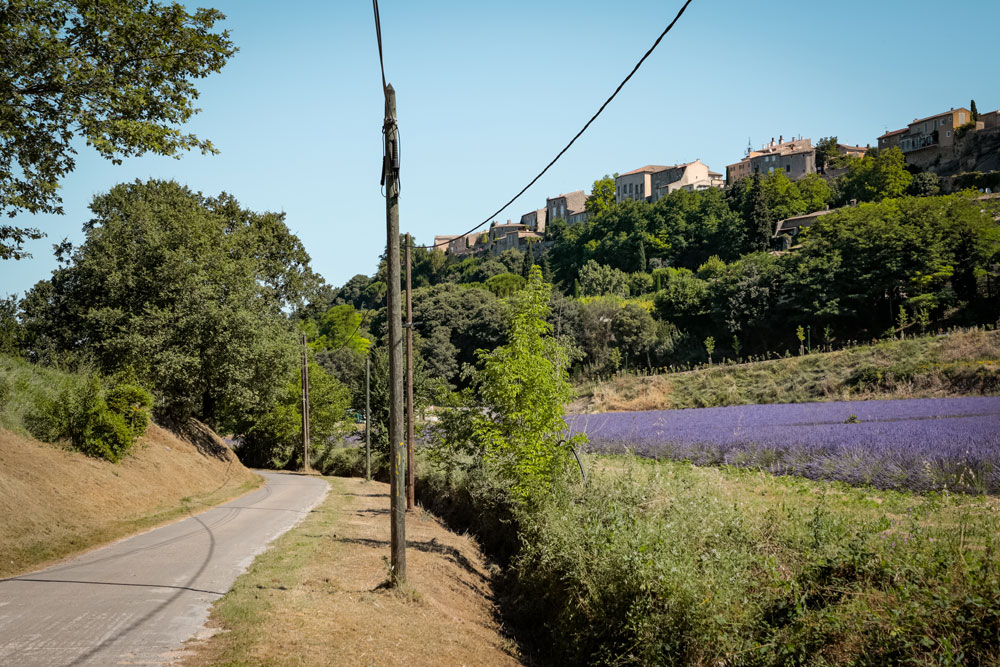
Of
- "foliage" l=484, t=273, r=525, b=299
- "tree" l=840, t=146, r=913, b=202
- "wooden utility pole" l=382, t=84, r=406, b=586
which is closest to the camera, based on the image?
"wooden utility pole" l=382, t=84, r=406, b=586

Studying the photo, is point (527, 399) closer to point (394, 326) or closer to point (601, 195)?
point (394, 326)

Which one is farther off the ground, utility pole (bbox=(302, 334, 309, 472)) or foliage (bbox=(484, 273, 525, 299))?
foliage (bbox=(484, 273, 525, 299))

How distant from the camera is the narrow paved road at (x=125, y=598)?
6.79 meters

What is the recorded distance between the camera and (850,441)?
17750 mm

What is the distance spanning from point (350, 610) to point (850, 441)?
14246mm

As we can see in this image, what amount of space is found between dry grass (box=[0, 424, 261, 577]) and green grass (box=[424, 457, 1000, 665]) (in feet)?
29.7

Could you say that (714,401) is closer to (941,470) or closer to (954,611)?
(941,470)

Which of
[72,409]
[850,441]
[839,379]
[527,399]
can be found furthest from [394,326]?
[839,379]

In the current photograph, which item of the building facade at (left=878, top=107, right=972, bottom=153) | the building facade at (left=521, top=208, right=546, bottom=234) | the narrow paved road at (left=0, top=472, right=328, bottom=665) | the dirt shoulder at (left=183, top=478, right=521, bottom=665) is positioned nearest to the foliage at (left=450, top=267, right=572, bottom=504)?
the dirt shoulder at (left=183, top=478, right=521, bottom=665)

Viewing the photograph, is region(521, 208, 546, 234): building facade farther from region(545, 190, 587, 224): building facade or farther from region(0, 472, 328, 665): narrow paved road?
region(0, 472, 328, 665): narrow paved road

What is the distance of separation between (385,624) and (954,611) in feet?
21.8

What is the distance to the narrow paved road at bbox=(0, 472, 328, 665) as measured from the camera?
679 centimetres

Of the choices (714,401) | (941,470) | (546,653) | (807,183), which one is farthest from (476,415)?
(807,183)

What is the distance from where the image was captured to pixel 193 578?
10398mm
